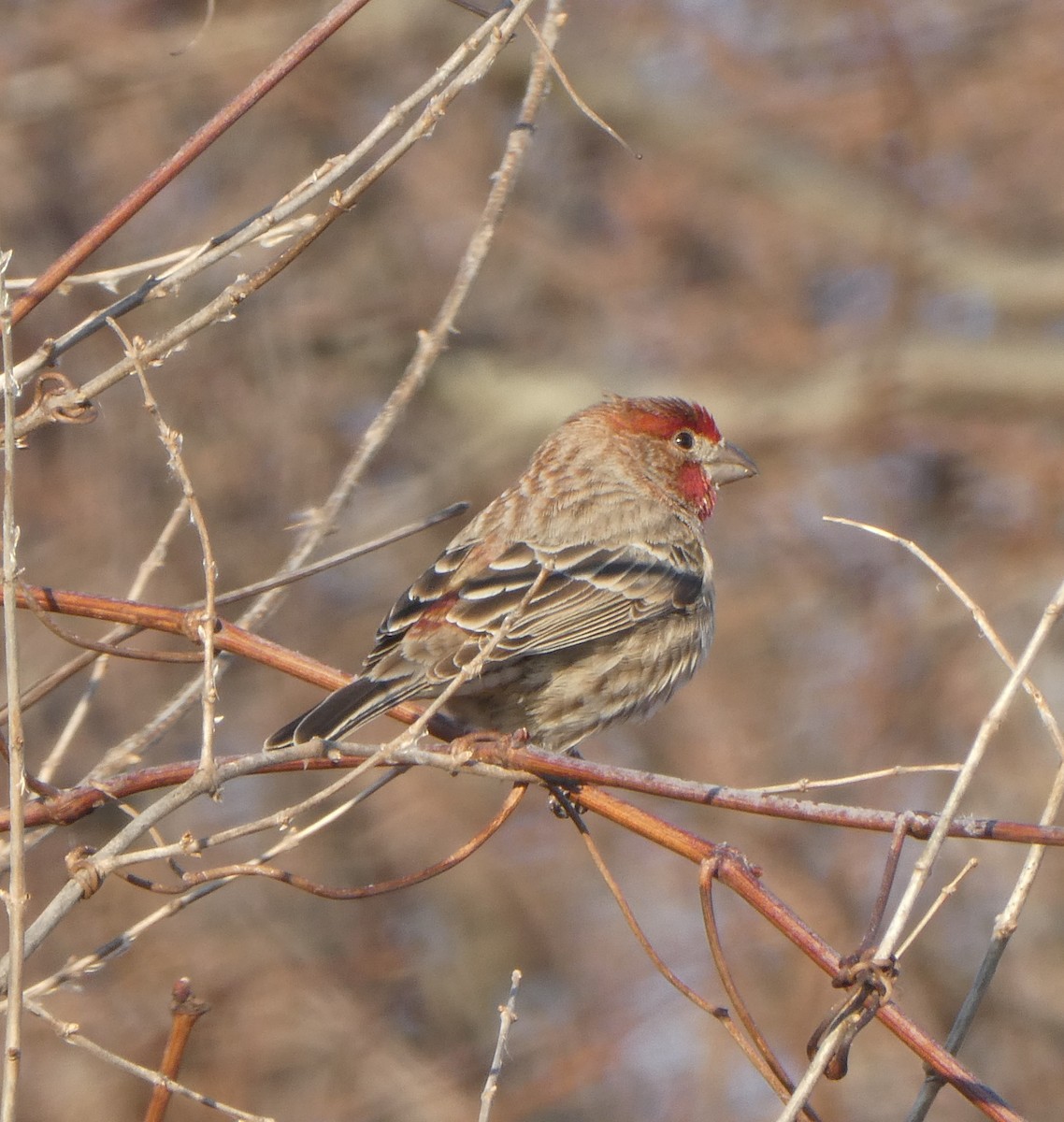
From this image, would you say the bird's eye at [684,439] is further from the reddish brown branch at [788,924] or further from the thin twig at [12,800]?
the thin twig at [12,800]

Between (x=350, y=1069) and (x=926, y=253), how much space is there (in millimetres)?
6591

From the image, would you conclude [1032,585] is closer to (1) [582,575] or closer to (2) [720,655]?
(2) [720,655]

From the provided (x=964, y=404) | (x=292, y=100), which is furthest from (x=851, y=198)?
(x=292, y=100)

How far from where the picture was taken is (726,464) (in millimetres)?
6824

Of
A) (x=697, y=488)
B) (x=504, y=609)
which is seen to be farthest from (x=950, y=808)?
(x=697, y=488)

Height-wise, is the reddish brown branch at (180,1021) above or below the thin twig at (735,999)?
below

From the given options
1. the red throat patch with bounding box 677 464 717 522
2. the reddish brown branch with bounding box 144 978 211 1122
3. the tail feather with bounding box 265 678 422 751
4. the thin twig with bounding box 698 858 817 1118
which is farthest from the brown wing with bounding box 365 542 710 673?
the reddish brown branch with bounding box 144 978 211 1122

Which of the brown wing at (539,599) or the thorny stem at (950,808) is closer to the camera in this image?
the thorny stem at (950,808)

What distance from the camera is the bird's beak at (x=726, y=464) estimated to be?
679 centimetres

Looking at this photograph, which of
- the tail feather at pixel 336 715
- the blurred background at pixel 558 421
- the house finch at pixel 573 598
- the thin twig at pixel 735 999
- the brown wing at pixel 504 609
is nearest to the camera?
the thin twig at pixel 735 999

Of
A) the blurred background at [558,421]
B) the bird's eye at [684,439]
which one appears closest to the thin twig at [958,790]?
the bird's eye at [684,439]

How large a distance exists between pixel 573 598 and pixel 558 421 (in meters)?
6.68

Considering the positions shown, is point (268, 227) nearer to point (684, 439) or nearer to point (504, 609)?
point (504, 609)

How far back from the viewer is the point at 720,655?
12.0 m
